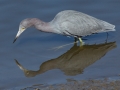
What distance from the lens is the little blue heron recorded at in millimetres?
8531

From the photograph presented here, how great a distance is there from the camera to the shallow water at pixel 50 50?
7.30 meters

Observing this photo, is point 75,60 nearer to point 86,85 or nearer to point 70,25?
point 70,25

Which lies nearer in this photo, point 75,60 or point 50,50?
point 75,60

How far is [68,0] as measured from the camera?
10.7 metres

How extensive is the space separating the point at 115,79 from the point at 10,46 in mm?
2900

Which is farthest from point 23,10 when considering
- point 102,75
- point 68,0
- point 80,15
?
point 102,75

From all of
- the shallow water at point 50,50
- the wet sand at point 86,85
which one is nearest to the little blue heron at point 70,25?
the shallow water at point 50,50

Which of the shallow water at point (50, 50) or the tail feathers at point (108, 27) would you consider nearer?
the shallow water at point (50, 50)

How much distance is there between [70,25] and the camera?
8.63 meters

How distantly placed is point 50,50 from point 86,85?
2.24 m

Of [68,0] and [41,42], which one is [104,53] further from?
[68,0]

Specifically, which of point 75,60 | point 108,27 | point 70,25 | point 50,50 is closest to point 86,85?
point 75,60

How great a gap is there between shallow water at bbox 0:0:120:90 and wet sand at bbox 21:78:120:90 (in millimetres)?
284

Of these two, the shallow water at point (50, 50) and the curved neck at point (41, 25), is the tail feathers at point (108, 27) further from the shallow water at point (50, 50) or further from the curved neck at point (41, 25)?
the curved neck at point (41, 25)
